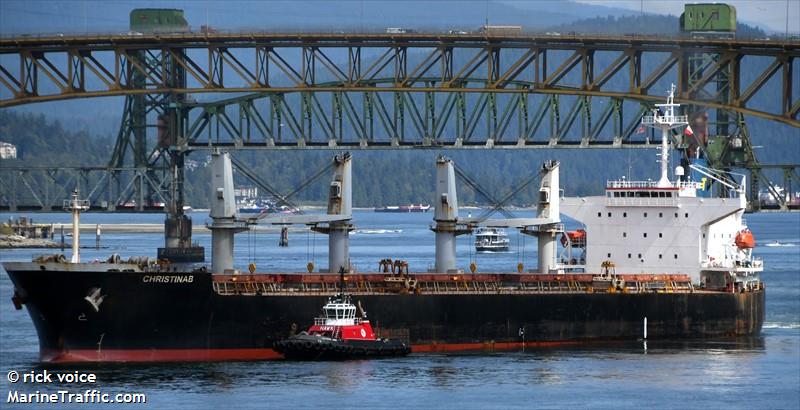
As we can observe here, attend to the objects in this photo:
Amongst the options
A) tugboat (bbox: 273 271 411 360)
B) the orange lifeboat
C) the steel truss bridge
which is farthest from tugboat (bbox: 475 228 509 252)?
tugboat (bbox: 273 271 411 360)

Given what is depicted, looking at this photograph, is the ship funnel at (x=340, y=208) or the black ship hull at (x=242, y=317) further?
the ship funnel at (x=340, y=208)

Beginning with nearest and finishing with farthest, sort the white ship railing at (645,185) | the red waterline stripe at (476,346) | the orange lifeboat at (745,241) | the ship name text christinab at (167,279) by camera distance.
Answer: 1. the ship name text christinab at (167,279)
2. the red waterline stripe at (476,346)
3. the white ship railing at (645,185)
4. the orange lifeboat at (745,241)

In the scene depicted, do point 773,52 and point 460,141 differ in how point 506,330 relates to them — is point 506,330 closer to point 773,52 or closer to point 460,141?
point 773,52

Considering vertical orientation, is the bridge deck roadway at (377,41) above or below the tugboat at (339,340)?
above

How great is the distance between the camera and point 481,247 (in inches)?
5094

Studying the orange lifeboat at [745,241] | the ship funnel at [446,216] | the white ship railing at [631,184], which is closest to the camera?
the ship funnel at [446,216]

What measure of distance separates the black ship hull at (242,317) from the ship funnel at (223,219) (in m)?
4.42

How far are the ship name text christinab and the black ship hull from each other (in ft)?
0.10

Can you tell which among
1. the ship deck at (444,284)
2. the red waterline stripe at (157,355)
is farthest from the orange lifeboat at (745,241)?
the red waterline stripe at (157,355)

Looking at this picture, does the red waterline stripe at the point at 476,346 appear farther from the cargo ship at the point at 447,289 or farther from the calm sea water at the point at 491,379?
the calm sea water at the point at 491,379

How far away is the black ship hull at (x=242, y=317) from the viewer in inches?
2112

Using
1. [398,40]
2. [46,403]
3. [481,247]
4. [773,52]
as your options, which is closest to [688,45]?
[773,52]

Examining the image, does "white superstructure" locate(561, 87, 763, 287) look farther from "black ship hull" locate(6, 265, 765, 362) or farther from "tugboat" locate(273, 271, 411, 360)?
"tugboat" locate(273, 271, 411, 360)

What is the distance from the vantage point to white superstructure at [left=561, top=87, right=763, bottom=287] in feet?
211
